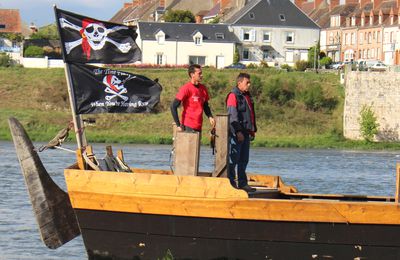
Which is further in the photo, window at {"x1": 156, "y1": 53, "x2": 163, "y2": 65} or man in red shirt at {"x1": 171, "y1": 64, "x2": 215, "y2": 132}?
window at {"x1": 156, "y1": 53, "x2": 163, "y2": 65}

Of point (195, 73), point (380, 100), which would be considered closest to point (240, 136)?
point (195, 73)

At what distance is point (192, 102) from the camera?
14070 mm

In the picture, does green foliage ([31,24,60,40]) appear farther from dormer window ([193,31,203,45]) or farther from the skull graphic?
the skull graphic

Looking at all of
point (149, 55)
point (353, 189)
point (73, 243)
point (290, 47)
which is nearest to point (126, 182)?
point (73, 243)

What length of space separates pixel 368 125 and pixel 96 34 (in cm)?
3602

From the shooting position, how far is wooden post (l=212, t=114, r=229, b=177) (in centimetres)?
1383

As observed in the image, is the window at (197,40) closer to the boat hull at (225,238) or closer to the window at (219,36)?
the window at (219,36)

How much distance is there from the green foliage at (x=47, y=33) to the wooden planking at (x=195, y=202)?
221 feet

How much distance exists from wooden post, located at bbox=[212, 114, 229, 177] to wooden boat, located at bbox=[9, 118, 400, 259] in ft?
1.86

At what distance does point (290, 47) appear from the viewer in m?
76.9

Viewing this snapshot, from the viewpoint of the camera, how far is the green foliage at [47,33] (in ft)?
270

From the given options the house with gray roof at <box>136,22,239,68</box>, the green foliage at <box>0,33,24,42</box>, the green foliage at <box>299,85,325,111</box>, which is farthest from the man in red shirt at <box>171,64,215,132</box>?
the green foliage at <box>0,33,24,42</box>

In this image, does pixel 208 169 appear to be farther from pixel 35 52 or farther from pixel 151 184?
pixel 35 52

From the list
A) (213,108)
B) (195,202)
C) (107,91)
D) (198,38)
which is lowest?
(213,108)
